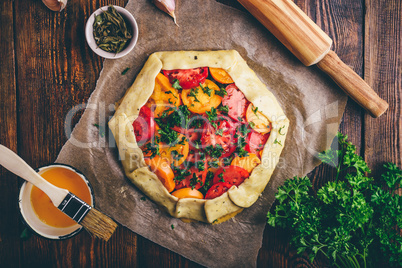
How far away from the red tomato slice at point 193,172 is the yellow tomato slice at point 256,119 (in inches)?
24.5

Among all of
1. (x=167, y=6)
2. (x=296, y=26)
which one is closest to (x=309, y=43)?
(x=296, y=26)

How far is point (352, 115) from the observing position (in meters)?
3.27

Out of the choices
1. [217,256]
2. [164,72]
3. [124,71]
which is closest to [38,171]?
[124,71]

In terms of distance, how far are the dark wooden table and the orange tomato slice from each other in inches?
28.4

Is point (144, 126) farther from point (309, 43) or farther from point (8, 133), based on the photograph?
point (309, 43)

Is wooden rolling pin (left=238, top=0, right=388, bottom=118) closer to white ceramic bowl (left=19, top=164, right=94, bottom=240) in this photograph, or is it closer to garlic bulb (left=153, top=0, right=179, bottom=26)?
garlic bulb (left=153, top=0, right=179, bottom=26)

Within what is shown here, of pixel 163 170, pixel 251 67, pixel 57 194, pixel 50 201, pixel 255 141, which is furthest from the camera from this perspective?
pixel 251 67

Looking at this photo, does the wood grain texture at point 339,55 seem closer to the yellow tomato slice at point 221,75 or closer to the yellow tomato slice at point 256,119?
the yellow tomato slice at point 256,119

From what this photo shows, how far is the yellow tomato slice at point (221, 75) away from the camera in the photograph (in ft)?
10.1

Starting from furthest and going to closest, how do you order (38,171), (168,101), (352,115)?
(352,115) < (168,101) < (38,171)

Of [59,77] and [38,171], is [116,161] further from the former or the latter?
[59,77]

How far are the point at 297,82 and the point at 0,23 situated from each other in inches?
128

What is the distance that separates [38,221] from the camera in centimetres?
278

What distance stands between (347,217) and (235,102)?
1515mm
